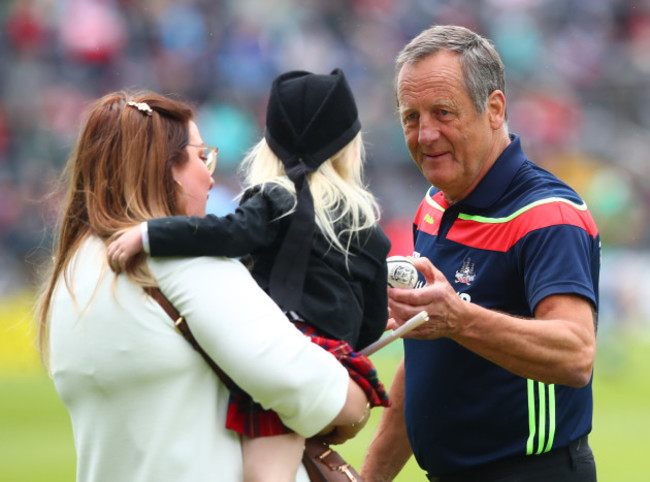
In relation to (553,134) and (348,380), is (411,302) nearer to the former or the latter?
(348,380)

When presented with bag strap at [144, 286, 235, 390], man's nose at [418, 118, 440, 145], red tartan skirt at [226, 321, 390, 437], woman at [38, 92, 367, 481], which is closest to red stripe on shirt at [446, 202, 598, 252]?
man's nose at [418, 118, 440, 145]

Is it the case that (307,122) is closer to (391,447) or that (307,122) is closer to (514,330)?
(514,330)

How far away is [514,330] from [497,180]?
72 cm

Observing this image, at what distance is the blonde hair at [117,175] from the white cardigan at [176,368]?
0.14 meters

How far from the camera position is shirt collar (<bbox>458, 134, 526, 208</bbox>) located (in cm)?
355

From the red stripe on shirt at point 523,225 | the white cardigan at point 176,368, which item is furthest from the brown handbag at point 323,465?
the red stripe on shirt at point 523,225

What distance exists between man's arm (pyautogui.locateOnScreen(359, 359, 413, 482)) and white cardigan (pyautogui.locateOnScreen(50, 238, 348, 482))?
1.32 meters

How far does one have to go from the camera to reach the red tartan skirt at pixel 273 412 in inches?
104

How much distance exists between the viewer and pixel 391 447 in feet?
12.9

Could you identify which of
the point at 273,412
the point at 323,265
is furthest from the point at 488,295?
the point at 273,412

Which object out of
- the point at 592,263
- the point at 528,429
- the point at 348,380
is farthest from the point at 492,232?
the point at 348,380

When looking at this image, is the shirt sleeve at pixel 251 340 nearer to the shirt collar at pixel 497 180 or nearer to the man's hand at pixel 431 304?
the man's hand at pixel 431 304

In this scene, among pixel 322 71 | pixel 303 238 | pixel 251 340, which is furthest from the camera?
pixel 322 71

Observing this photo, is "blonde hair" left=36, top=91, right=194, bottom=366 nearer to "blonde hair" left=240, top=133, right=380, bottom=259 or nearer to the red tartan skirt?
"blonde hair" left=240, top=133, right=380, bottom=259
